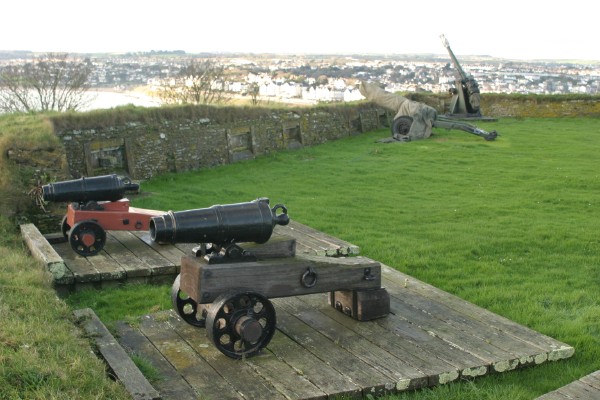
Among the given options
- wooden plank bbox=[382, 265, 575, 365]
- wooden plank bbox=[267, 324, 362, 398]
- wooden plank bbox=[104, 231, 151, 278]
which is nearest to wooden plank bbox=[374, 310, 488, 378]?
wooden plank bbox=[382, 265, 575, 365]

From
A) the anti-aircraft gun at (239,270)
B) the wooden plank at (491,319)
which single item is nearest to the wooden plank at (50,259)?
the anti-aircraft gun at (239,270)

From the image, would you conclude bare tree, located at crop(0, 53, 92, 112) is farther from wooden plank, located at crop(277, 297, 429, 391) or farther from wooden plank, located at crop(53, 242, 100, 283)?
wooden plank, located at crop(277, 297, 429, 391)

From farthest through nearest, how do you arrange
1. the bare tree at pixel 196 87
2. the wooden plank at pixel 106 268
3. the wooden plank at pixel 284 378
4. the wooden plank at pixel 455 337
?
the bare tree at pixel 196 87, the wooden plank at pixel 106 268, the wooden plank at pixel 455 337, the wooden plank at pixel 284 378

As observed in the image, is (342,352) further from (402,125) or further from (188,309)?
(402,125)

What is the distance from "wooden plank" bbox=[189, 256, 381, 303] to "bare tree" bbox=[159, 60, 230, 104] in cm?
2965

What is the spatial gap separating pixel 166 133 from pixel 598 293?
1030 centimetres

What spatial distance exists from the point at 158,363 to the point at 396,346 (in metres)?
1.68

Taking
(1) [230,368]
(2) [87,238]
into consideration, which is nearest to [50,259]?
(2) [87,238]

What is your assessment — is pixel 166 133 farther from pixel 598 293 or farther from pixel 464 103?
pixel 464 103

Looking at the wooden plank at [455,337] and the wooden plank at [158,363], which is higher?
the wooden plank at [158,363]

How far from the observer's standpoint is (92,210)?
311 inches

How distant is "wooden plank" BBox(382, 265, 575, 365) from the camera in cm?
527

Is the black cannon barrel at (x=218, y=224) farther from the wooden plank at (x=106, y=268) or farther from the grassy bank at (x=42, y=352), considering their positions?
the wooden plank at (x=106, y=268)

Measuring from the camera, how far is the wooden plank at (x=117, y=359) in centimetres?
422
